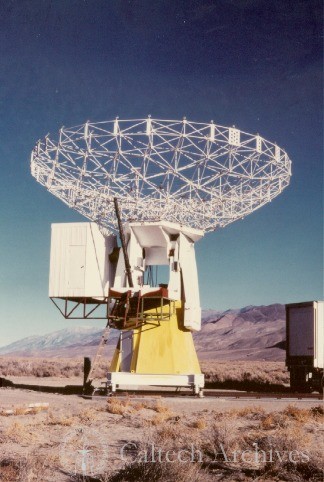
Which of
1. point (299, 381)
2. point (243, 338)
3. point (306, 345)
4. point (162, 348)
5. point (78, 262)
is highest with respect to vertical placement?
point (78, 262)

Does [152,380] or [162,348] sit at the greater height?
[162,348]

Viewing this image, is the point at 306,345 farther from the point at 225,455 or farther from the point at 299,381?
the point at 225,455

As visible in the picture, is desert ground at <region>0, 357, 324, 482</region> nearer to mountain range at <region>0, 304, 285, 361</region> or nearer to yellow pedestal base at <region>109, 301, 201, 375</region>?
yellow pedestal base at <region>109, 301, 201, 375</region>

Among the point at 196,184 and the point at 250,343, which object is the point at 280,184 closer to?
the point at 196,184

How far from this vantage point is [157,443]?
1082cm

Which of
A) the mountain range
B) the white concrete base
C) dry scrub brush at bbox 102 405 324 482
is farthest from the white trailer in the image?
the mountain range

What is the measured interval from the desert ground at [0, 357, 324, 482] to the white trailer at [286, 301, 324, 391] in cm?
737

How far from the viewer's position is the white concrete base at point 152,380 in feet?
76.4

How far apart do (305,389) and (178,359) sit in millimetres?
6746

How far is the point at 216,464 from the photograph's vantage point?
964cm

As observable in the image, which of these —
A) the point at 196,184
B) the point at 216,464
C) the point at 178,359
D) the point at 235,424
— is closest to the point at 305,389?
the point at 178,359

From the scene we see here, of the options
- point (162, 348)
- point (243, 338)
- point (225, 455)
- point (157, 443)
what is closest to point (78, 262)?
point (162, 348)

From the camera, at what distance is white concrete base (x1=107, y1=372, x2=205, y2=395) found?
23.3 m

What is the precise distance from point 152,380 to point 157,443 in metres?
12.9
